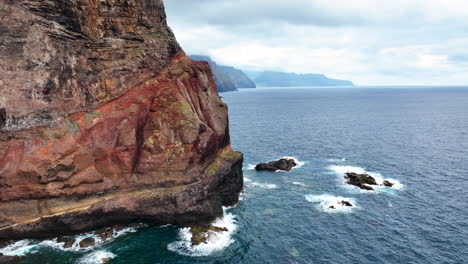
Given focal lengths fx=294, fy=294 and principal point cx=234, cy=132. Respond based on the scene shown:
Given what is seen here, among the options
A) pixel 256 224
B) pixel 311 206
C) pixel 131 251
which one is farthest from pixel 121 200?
pixel 311 206

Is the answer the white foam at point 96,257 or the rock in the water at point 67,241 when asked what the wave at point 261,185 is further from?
the rock in the water at point 67,241

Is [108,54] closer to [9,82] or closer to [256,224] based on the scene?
[9,82]

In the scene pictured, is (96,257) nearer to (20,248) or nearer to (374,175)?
(20,248)

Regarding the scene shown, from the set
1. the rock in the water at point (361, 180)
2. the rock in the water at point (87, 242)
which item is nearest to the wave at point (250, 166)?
the rock in the water at point (361, 180)

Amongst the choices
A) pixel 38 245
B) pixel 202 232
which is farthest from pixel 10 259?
pixel 202 232

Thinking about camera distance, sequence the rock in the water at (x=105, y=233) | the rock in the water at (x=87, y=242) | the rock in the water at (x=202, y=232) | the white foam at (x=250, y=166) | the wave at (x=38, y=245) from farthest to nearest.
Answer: the white foam at (x=250, y=166) < the rock in the water at (x=202, y=232) < the rock in the water at (x=105, y=233) < the rock in the water at (x=87, y=242) < the wave at (x=38, y=245)
